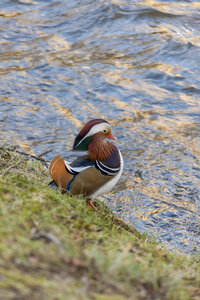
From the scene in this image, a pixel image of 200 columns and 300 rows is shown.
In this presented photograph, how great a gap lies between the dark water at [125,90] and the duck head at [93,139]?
44.1 inches

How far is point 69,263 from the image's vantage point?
6.35ft

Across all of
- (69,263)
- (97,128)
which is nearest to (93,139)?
(97,128)

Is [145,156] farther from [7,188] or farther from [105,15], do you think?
[105,15]

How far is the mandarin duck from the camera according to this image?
3.93 meters

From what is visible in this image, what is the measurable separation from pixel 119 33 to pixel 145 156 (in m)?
4.63

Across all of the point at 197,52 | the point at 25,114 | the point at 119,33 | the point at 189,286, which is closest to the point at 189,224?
Result: the point at 189,286

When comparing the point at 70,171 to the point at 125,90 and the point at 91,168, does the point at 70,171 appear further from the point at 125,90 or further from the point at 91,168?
the point at 125,90

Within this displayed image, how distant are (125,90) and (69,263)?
6336 mm

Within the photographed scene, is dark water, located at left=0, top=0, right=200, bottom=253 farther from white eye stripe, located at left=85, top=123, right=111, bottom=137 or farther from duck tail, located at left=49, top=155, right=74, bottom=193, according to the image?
white eye stripe, located at left=85, top=123, right=111, bottom=137

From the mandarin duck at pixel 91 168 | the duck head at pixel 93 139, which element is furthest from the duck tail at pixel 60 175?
the duck head at pixel 93 139

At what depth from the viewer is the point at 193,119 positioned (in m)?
7.32

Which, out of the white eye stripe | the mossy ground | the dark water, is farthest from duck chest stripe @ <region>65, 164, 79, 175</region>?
the mossy ground

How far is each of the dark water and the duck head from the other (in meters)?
1.12

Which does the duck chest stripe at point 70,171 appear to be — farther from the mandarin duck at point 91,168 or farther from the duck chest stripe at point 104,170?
the duck chest stripe at point 104,170
